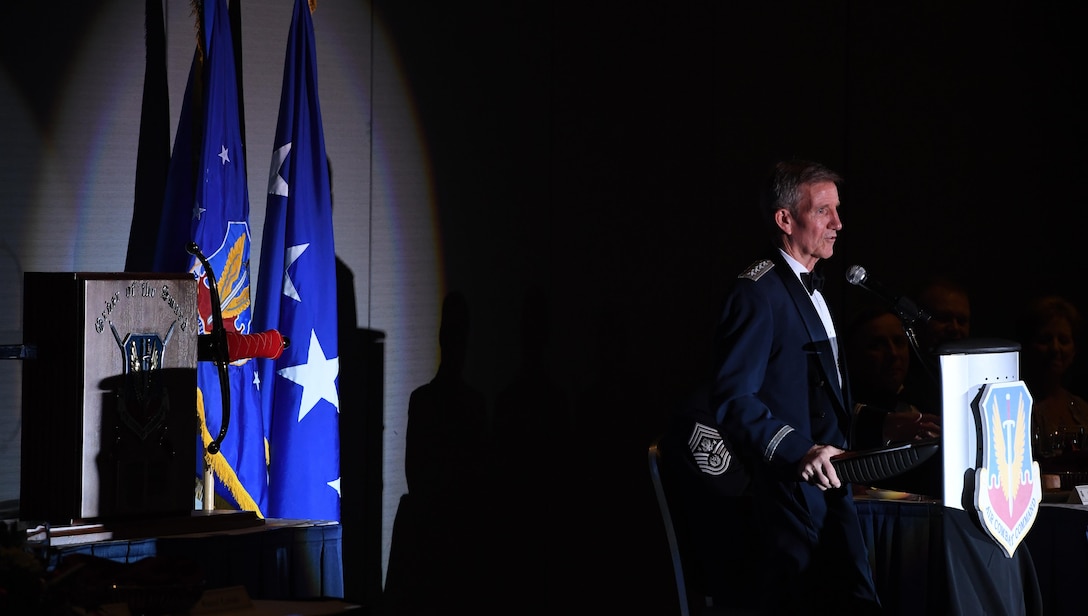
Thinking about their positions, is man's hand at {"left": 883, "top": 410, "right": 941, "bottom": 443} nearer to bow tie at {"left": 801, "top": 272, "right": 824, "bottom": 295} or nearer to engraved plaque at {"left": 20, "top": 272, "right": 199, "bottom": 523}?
bow tie at {"left": 801, "top": 272, "right": 824, "bottom": 295}

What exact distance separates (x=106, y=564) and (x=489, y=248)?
326 cm

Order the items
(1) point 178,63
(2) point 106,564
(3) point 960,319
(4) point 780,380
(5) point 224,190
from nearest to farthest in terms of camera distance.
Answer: (2) point 106,564, (4) point 780,380, (5) point 224,190, (1) point 178,63, (3) point 960,319

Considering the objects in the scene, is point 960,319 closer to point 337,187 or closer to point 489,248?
point 489,248

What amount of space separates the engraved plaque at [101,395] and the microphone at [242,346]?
0.10m

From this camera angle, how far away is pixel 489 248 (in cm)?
530

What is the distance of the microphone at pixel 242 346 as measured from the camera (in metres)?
2.88

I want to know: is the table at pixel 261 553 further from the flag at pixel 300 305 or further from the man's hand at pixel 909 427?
the man's hand at pixel 909 427

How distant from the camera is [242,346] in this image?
297 cm

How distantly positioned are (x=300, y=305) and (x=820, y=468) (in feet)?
6.22

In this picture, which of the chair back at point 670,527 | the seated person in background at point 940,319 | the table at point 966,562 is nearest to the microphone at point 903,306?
the table at point 966,562

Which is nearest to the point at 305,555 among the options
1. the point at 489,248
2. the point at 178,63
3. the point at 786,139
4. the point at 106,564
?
the point at 106,564

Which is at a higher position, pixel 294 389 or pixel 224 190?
pixel 224 190

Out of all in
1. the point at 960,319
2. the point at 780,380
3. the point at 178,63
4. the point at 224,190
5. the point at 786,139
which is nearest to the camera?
the point at 780,380

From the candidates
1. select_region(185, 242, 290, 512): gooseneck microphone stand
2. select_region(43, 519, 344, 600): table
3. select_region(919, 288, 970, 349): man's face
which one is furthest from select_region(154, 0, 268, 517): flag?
select_region(919, 288, 970, 349): man's face
